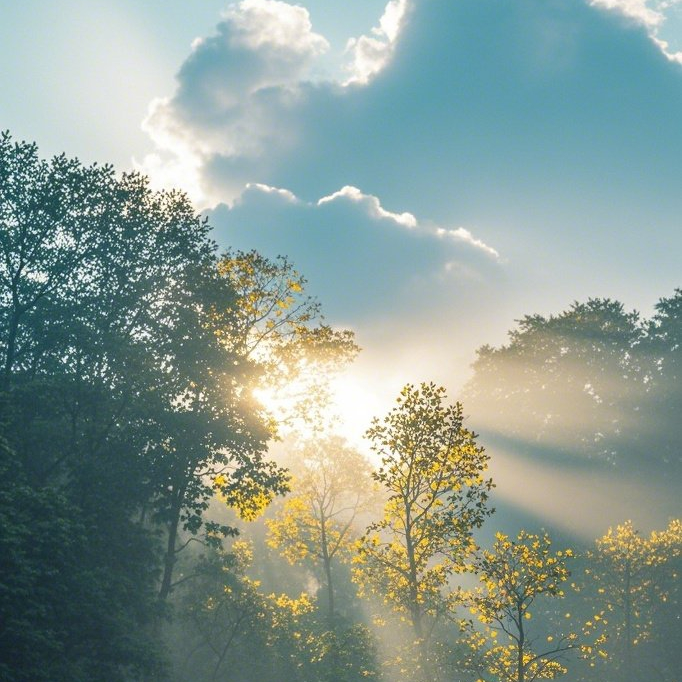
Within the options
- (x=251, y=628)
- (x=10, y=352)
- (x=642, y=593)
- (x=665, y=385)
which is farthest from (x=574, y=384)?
(x=10, y=352)

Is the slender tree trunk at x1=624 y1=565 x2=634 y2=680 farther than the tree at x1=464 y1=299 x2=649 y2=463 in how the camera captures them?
No

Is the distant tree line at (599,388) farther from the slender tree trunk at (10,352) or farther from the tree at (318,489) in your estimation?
the slender tree trunk at (10,352)

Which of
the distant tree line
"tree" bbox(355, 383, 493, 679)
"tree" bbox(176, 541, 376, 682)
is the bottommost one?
"tree" bbox(176, 541, 376, 682)

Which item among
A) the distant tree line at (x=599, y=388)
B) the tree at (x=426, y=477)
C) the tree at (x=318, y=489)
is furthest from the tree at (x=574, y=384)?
the tree at (x=426, y=477)

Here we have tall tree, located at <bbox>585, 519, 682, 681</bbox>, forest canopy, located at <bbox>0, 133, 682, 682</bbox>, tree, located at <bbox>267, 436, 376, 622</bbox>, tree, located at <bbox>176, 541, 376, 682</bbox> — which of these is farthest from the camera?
tree, located at <bbox>267, 436, 376, 622</bbox>

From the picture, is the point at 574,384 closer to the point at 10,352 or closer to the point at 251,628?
the point at 251,628

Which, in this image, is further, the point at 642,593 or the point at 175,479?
the point at 642,593

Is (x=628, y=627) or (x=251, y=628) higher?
(x=628, y=627)

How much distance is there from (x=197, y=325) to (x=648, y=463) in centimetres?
5051

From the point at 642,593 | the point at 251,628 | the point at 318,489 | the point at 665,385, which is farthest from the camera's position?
the point at 665,385

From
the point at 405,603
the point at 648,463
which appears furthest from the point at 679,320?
the point at 405,603

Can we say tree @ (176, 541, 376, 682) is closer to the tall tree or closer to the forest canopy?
the forest canopy

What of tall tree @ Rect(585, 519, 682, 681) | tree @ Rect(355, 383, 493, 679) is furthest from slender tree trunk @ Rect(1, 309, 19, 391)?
tall tree @ Rect(585, 519, 682, 681)

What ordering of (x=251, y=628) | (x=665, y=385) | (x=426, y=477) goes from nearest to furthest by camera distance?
1. (x=426, y=477)
2. (x=251, y=628)
3. (x=665, y=385)
